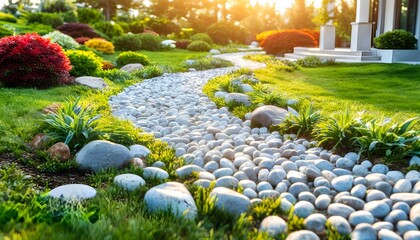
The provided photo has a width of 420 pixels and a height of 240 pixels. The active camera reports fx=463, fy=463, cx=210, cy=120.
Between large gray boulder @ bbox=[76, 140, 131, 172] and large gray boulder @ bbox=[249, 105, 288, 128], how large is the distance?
2.02 meters

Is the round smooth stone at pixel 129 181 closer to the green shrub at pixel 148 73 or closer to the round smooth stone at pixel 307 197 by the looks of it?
the round smooth stone at pixel 307 197

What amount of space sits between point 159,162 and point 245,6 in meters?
31.8

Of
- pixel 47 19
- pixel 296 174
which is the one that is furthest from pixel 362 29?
pixel 47 19

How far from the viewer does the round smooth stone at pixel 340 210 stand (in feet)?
10.5

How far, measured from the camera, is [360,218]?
3.08 m

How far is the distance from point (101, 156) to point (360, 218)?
2244mm

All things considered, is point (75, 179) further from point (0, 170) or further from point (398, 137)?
point (398, 137)

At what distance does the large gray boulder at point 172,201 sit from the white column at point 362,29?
13475mm

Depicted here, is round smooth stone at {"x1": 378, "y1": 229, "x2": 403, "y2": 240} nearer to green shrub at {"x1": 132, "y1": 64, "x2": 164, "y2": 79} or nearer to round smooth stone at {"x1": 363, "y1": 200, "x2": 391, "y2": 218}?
round smooth stone at {"x1": 363, "y1": 200, "x2": 391, "y2": 218}

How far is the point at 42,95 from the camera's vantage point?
7.12 meters

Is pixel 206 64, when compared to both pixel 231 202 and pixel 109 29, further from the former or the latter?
pixel 109 29

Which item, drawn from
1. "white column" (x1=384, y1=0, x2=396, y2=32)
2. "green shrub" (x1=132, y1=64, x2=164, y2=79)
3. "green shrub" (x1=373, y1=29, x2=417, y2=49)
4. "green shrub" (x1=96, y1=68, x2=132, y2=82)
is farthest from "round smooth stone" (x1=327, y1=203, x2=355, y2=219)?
"white column" (x1=384, y1=0, x2=396, y2=32)

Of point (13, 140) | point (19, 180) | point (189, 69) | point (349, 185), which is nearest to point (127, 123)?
point (13, 140)

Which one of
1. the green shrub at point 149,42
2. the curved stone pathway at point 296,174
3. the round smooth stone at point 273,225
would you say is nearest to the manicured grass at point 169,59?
the green shrub at point 149,42
